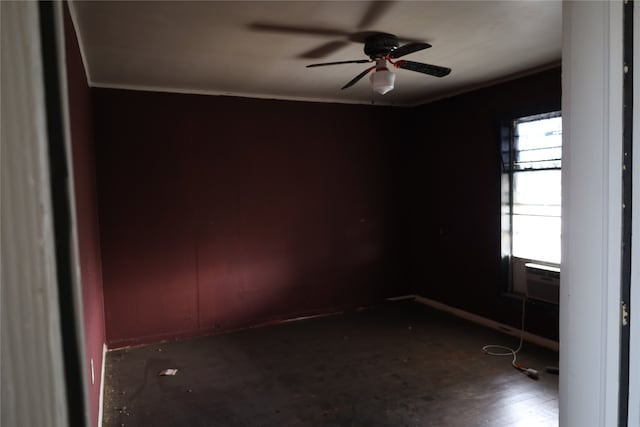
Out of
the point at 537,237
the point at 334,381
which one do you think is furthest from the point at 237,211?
the point at 537,237

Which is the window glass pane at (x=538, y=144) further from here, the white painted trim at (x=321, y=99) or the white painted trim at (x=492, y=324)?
the white painted trim at (x=492, y=324)

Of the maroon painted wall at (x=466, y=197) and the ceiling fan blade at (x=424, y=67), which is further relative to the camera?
the maroon painted wall at (x=466, y=197)

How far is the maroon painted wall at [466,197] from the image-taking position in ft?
14.0

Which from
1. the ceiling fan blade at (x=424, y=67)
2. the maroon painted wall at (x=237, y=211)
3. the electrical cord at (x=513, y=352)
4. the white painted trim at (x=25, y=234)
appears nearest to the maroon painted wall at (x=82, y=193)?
the maroon painted wall at (x=237, y=211)

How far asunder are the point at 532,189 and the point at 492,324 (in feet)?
4.97

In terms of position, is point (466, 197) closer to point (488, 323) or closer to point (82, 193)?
point (488, 323)

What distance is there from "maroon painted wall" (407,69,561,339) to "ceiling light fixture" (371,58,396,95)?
1809 mm

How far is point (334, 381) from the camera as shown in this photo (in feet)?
11.6

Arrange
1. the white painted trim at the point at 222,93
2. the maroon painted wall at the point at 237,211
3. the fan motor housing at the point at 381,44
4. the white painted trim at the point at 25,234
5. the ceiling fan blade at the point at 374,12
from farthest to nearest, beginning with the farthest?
the maroon painted wall at the point at 237,211
the white painted trim at the point at 222,93
the fan motor housing at the point at 381,44
the ceiling fan blade at the point at 374,12
the white painted trim at the point at 25,234

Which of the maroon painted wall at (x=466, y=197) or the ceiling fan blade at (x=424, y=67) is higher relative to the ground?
the ceiling fan blade at (x=424, y=67)

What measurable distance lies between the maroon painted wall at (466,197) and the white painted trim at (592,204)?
3.59m

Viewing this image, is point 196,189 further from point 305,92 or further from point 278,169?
point 305,92

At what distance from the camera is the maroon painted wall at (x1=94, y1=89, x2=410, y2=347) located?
14.2 feet

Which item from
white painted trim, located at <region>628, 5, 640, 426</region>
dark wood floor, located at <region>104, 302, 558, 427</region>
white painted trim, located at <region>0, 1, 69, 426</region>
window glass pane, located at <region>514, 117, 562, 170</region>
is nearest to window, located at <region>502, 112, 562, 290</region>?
window glass pane, located at <region>514, 117, 562, 170</region>
